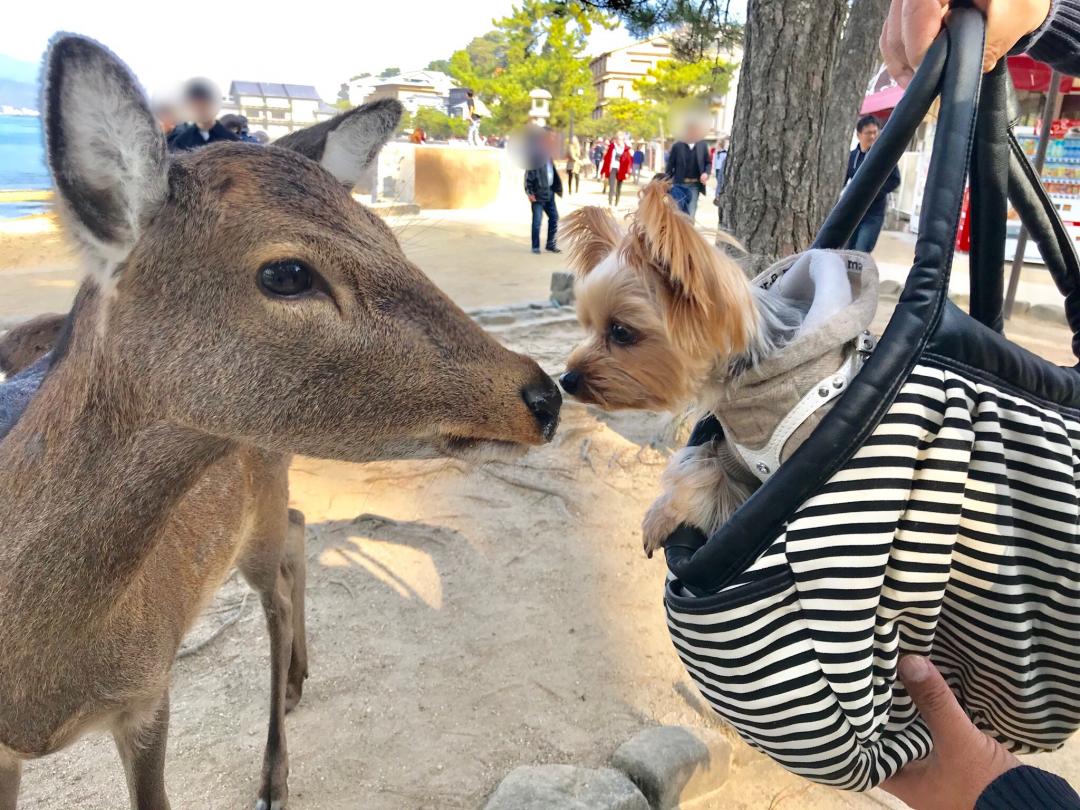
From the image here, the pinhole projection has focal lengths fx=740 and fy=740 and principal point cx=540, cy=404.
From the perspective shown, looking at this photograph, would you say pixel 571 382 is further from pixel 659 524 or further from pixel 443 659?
pixel 443 659

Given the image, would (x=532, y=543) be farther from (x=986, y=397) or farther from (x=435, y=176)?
(x=435, y=176)

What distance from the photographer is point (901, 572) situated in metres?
1.24

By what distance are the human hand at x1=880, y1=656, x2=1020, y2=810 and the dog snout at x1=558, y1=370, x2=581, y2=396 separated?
1.20 m

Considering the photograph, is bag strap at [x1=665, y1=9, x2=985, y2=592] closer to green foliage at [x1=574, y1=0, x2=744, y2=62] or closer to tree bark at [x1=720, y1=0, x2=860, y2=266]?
tree bark at [x1=720, y1=0, x2=860, y2=266]

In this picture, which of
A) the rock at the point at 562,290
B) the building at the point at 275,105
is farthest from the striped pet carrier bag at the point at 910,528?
the building at the point at 275,105

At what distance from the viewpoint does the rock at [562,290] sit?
8656 mm

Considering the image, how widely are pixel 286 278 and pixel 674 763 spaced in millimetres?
2037

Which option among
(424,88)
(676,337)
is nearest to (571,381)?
(676,337)

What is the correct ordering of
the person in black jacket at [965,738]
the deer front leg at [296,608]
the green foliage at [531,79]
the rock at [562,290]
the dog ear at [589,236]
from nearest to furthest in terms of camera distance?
the person in black jacket at [965,738] < the dog ear at [589,236] < the deer front leg at [296,608] < the rock at [562,290] < the green foliage at [531,79]

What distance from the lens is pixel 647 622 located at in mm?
3598

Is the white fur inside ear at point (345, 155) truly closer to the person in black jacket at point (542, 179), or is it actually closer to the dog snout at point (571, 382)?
the dog snout at point (571, 382)

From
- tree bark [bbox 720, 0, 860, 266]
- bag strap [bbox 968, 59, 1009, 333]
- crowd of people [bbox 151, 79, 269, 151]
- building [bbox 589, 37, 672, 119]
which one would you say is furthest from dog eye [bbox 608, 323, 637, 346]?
building [bbox 589, 37, 672, 119]

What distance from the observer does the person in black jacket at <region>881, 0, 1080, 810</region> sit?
1.31 metres

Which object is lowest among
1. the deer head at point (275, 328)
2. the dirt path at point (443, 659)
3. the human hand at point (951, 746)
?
the dirt path at point (443, 659)
